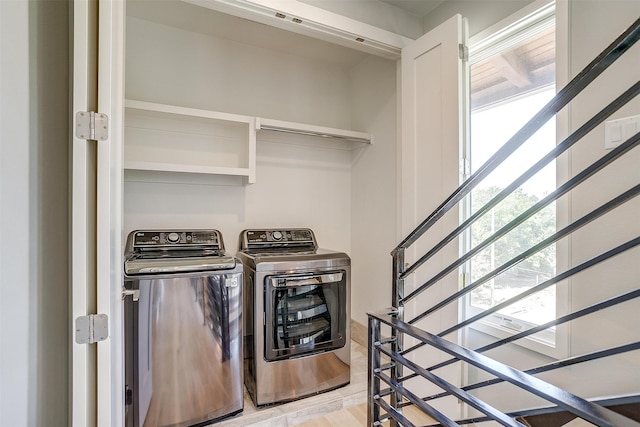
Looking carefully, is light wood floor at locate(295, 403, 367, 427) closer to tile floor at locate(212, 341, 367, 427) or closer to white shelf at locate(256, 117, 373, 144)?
tile floor at locate(212, 341, 367, 427)

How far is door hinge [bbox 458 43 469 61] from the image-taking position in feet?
5.78

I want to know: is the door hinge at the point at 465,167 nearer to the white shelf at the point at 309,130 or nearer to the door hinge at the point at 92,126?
the white shelf at the point at 309,130

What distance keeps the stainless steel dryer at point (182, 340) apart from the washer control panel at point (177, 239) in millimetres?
430

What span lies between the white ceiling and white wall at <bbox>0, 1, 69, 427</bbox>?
1870mm

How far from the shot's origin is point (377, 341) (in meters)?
1.23

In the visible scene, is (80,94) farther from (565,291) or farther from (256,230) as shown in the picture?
(565,291)

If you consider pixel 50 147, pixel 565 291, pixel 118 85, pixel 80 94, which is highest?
pixel 118 85

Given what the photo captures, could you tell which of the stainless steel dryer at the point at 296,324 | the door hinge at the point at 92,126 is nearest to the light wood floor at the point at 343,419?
the stainless steel dryer at the point at 296,324

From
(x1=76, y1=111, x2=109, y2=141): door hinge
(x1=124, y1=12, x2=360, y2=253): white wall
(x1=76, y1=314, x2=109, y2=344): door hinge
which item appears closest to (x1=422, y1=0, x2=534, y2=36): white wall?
(x1=124, y1=12, x2=360, y2=253): white wall

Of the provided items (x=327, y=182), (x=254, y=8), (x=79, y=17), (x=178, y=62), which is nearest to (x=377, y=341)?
(x=79, y=17)

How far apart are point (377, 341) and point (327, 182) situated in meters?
2.03

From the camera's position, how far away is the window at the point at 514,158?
1603 mm

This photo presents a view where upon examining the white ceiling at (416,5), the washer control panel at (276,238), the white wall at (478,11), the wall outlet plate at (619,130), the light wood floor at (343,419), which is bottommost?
the light wood floor at (343,419)

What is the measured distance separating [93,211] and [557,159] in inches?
75.6
